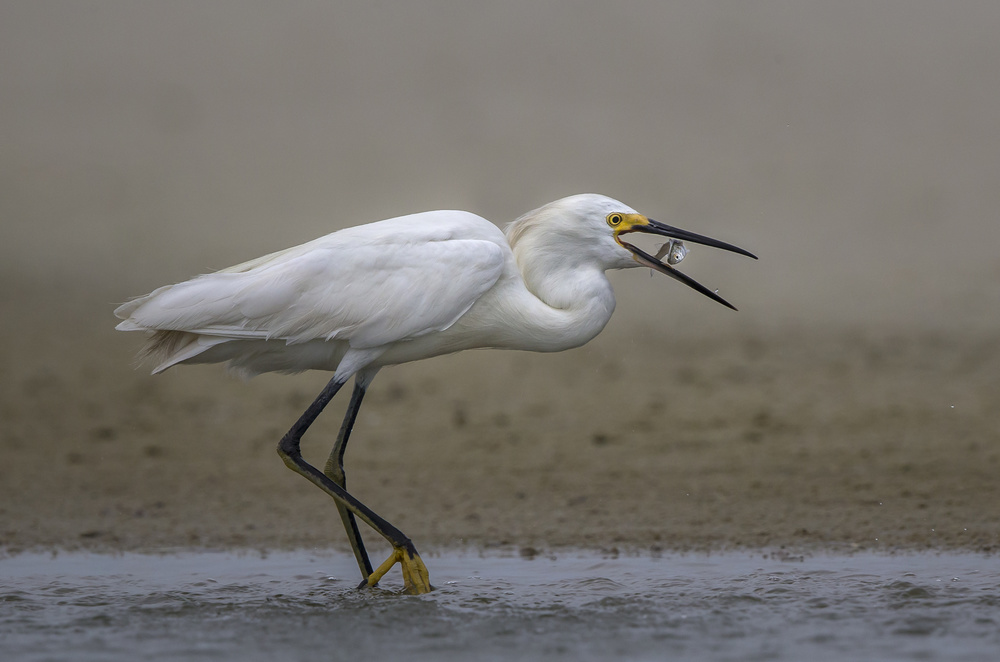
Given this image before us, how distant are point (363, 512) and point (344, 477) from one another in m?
0.46

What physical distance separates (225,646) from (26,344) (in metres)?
7.69

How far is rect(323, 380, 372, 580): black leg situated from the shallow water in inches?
6.2

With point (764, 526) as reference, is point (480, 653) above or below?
below

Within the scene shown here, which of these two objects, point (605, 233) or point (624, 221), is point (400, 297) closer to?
point (605, 233)

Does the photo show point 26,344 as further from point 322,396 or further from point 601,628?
point 601,628

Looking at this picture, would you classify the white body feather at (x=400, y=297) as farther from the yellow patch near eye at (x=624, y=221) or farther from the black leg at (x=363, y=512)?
the black leg at (x=363, y=512)

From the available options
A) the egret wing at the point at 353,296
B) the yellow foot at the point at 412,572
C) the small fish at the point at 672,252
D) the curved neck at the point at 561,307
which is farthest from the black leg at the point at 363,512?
the small fish at the point at 672,252

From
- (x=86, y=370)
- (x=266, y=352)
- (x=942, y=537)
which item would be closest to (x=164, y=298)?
(x=266, y=352)

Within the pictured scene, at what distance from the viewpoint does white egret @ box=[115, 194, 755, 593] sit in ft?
19.6

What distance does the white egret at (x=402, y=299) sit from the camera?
19.6 ft

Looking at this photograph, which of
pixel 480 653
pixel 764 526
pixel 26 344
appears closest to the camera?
pixel 480 653

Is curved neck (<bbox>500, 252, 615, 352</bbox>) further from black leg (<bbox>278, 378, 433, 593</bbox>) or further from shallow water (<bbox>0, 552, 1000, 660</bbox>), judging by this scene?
shallow water (<bbox>0, 552, 1000, 660</bbox>)

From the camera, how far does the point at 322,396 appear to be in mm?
6203

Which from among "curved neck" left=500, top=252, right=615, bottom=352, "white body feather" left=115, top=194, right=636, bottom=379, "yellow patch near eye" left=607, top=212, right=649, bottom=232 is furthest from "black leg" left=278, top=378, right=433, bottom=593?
"yellow patch near eye" left=607, top=212, right=649, bottom=232
